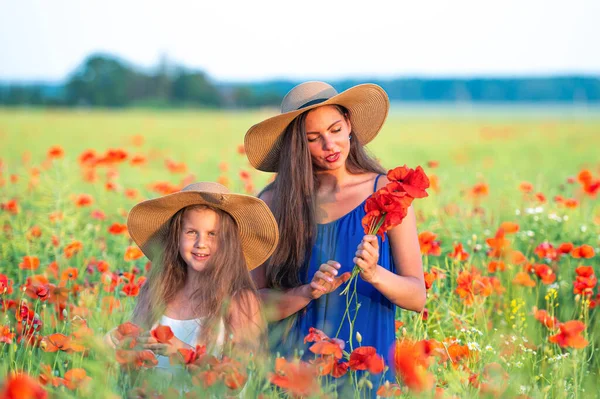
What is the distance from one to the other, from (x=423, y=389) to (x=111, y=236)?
10.3 ft

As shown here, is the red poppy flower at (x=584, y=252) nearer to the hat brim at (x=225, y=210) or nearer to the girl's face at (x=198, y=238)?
the hat brim at (x=225, y=210)

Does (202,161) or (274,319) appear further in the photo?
(202,161)

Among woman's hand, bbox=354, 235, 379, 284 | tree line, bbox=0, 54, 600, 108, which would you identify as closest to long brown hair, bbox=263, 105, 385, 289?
woman's hand, bbox=354, 235, 379, 284

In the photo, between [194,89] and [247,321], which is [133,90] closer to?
[194,89]

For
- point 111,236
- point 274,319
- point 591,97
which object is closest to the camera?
point 274,319

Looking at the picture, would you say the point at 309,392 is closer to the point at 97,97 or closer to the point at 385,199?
the point at 385,199

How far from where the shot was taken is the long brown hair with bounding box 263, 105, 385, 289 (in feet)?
8.63

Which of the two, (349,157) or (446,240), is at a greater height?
(349,157)

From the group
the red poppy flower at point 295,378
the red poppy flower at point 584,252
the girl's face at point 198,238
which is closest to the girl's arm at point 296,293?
the girl's face at point 198,238

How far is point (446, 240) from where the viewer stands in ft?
13.1

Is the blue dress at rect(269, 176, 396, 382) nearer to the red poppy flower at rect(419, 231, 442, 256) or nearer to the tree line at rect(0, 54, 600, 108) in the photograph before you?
the red poppy flower at rect(419, 231, 442, 256)

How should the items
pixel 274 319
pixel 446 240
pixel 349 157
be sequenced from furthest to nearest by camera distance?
pixel 446 240 → pixel 349 157 → pixel 274 319

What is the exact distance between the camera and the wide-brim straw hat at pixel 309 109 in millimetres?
2617

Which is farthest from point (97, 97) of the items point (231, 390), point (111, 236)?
point (231, 390)
